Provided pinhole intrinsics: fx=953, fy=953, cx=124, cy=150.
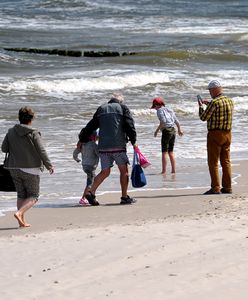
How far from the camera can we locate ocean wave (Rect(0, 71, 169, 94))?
84.6ft

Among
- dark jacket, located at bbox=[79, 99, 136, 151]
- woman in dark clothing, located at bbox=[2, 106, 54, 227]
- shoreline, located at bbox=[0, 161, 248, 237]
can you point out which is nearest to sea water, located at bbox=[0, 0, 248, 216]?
shoreline, located at bbox=[0, 161, 248, 237]

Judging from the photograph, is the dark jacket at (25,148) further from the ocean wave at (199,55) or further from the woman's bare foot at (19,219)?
the ocean wave at (199,55)

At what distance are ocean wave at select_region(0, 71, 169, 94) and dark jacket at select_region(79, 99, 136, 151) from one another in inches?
583

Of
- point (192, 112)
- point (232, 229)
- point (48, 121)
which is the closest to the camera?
point (232, 229)

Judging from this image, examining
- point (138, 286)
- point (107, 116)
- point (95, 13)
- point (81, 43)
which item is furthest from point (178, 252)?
point (95, 13)

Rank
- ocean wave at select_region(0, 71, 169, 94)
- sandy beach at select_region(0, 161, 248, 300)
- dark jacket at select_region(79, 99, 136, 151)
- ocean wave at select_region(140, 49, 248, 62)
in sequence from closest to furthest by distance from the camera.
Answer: sandy beach at select_region(0, 161, 248, 300) → dark jacket at select_region(79, 99, 136, 151) → ocean wave at select_region(0, 71, 169, 94) → ocean wave at select_region(140, 49, 248, 62)

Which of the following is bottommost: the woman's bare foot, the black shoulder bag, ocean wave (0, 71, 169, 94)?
ocean wave (0, 71, 169, 94)

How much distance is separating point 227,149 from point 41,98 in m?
13.2

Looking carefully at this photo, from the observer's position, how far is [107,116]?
1057 centimetres

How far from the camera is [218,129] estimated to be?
11.2m

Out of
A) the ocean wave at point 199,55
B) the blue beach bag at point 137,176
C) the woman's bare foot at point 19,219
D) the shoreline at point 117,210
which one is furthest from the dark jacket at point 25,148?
the ocean wave at point 199,55

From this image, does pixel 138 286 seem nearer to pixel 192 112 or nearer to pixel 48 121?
pixel 48 121

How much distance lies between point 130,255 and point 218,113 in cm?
409

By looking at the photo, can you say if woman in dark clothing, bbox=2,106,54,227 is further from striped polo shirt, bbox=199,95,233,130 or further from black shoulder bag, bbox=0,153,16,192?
striped polo shirt, bbox=199,95,233,130
